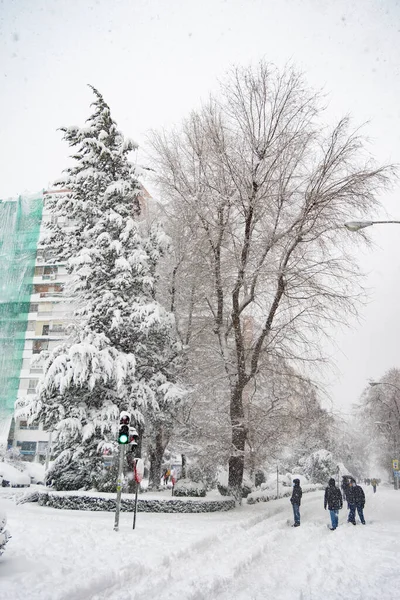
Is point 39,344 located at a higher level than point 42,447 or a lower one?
higher

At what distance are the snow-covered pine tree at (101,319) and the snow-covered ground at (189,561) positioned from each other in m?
3.74

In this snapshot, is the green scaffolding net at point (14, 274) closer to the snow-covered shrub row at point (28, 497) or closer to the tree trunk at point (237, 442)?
the snow-covered shrub row at point (28, 497)

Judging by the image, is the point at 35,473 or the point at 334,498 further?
the point at 35,473

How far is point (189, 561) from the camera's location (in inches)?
333

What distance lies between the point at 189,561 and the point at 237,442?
33.5 feet

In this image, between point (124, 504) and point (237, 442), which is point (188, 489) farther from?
point (124, 504)

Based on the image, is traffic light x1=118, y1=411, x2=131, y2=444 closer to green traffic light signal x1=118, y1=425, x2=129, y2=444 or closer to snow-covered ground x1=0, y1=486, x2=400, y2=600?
green traffic light signal x1=118, y1=425, x2=129, y2=444

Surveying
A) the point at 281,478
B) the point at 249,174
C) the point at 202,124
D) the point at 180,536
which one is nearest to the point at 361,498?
the point at 180,536

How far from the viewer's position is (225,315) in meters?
21.3

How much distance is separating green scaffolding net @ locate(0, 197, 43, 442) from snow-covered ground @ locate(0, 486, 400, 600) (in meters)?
28.6

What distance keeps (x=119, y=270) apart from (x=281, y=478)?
3166 cm

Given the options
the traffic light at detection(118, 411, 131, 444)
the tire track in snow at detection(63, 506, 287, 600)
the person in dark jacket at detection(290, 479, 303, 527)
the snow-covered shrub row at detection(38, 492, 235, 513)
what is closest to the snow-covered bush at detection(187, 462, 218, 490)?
the snow-covered shrub row at detection(38, 492, 235, 513)

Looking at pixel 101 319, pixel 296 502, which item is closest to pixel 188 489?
pixel 296 502

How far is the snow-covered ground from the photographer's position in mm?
6438
